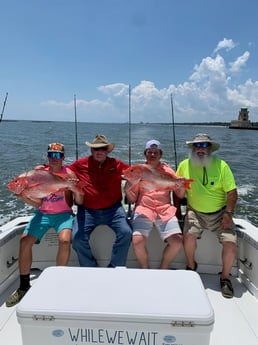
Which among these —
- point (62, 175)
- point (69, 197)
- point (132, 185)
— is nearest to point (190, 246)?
point (132, 185)

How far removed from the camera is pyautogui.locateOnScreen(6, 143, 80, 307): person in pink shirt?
270cm

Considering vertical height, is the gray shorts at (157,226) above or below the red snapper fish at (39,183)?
below

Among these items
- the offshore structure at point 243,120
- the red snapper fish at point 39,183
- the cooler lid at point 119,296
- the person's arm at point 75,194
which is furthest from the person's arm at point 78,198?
the offshore structure at point 243,120

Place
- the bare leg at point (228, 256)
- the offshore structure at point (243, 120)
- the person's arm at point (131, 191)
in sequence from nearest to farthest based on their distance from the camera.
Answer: the bare leg at point (228, 256)
the person's arm at point (131, 191)
the offshore structure at point (243, 120)

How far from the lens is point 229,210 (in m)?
2.89

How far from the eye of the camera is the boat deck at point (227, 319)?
2.08 m

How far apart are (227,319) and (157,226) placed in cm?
105

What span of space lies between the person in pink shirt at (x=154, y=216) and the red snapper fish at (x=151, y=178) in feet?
0.21

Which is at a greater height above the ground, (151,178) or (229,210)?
(151,178)

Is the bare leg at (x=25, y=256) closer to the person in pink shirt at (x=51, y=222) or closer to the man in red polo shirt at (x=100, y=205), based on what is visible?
the person in pink shirt at (x=51, y=222)

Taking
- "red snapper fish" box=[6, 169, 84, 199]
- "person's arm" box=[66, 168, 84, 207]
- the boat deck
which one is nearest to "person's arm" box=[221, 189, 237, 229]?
the boat deck

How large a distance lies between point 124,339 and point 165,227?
1.64 meters

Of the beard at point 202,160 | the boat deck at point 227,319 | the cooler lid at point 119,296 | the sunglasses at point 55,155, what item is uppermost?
the sunglasses at point 55,155

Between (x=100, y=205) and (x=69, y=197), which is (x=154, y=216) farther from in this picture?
(x=69, y=197)
